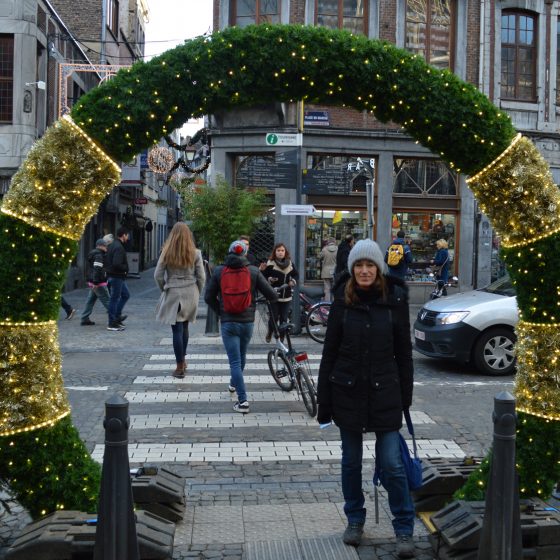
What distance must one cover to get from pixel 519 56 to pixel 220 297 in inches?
760

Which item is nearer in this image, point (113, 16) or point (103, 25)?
point (103, 25)

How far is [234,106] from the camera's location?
497 centimetres

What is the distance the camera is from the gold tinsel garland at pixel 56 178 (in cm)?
462

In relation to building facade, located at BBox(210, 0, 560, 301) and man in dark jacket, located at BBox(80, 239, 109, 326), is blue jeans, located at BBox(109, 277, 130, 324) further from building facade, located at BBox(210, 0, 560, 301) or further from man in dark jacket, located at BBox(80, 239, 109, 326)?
building facade, located at BBox(210, 0, 560, 301)

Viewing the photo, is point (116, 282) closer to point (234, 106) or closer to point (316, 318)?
point (316, 318)

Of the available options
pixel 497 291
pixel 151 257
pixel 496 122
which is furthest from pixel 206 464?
pixel 151 257

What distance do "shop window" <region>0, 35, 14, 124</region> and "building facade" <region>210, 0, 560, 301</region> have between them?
19.1 feet

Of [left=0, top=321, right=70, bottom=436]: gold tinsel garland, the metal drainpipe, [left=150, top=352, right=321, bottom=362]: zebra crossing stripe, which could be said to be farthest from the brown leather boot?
the metal drainpipe

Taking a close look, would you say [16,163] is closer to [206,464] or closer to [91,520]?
[206,464]

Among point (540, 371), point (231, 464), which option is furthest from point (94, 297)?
point (540, 371)

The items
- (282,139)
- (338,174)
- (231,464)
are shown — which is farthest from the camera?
(338,174)

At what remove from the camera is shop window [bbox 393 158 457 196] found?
2303 cm

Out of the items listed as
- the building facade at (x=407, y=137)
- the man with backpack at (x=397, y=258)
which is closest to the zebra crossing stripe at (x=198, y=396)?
the man with backpack at (x=397, y=258)

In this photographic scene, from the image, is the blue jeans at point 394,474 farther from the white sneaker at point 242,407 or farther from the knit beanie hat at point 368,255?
the white sneaker at point 242,407
